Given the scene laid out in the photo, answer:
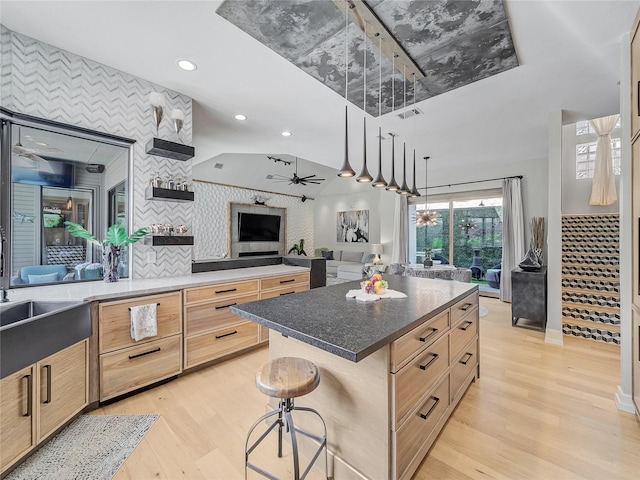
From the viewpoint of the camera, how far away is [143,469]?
5.12 feet

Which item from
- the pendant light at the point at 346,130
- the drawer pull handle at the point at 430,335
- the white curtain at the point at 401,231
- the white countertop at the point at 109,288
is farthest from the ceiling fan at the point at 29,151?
the white curtain at the point at 401,231

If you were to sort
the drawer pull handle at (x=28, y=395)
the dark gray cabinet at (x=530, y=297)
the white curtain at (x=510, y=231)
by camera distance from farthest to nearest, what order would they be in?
the white curtain at (x=510, y=231), the dark gray cabinet at (x=530, y=297), the drawer pull handle at (x=28, y=395)

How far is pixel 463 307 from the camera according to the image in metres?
2.10

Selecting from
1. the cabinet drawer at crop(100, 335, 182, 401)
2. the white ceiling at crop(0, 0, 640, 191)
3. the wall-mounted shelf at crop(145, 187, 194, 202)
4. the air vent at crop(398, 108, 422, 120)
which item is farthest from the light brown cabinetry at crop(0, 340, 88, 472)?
the air vent at crop(398, 108, 422, 120)

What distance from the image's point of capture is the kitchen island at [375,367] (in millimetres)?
1269

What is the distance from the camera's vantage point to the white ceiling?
6.31 ft

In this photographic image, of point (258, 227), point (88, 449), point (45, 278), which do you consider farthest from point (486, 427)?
point (258, 227)

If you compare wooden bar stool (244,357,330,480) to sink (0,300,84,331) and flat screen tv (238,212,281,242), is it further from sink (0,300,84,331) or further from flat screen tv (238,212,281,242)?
flat screen tv (238,212,281,242)

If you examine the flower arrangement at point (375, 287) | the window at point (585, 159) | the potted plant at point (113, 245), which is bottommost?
the flower arrangement at point (375, 287)

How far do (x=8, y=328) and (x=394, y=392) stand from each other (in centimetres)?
198

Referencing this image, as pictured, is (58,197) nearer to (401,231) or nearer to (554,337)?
(554,337)

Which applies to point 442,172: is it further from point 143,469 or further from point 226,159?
point 143,469

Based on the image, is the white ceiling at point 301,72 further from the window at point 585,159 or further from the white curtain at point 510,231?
the white curtain at point 510,231

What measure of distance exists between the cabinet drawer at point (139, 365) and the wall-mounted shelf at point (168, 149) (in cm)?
→ 177
